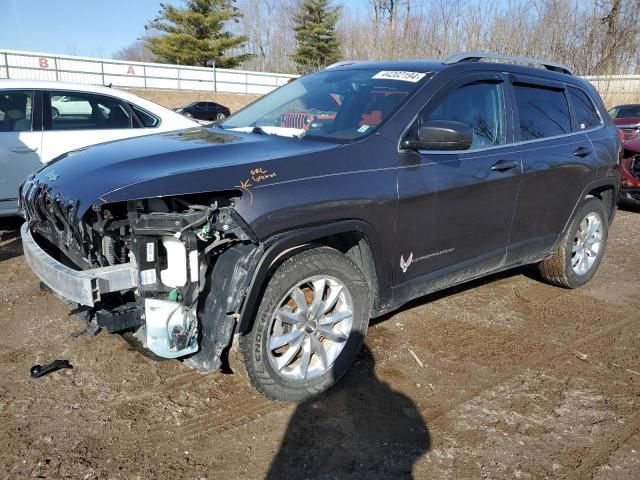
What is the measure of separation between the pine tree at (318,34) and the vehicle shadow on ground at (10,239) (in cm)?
4395

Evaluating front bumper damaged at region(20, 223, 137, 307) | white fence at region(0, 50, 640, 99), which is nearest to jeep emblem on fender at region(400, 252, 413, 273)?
front bumper damaged at region(20, 223, 137, 307)

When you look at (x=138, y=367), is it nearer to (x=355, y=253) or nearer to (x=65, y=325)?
(x=65, y=325)

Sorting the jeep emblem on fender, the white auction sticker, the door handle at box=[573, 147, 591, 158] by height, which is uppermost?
the white auction sticker

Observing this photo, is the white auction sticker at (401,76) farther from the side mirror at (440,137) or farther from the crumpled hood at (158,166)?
the crumpled hood at (158,166)

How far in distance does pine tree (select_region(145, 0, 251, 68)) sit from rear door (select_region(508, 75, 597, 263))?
43.2 m

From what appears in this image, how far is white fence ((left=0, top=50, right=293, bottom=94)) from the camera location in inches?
1225

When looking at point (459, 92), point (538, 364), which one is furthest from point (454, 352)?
point (459, 92)

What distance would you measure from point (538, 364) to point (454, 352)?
1.82 feet

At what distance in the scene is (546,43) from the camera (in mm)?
34031

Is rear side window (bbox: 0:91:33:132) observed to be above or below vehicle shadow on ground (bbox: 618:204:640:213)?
above

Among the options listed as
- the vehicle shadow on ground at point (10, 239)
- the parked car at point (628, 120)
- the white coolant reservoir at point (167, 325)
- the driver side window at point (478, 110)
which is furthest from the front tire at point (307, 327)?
the parked car at point (628, 120)

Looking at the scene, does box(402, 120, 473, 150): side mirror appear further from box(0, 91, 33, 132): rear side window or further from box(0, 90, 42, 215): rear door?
box(0, 91, 33, 132): rear side window

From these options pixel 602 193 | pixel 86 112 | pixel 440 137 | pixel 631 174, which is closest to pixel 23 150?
pixel 86 112

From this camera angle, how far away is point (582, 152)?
15.5ft
